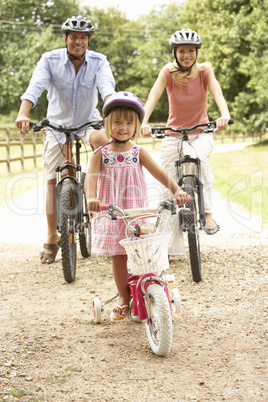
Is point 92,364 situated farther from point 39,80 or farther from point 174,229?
point 39,80

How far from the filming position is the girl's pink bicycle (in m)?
3.24

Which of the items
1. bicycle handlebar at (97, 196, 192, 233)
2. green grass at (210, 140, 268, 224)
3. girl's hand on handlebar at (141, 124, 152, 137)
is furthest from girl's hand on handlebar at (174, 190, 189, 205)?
green grass at (210, 140, 268, 224)

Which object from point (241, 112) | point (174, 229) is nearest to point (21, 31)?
point (241, 112)

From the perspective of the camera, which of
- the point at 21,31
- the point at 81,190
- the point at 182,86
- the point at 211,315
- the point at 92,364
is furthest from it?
the point at 21,31

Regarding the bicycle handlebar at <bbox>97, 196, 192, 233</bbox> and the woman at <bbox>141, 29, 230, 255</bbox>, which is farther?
the woman at <bbox>141, 29, 230, 255</bbox>

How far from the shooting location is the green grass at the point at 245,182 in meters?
9.68

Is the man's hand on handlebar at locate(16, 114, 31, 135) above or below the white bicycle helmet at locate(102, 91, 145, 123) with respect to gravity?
below

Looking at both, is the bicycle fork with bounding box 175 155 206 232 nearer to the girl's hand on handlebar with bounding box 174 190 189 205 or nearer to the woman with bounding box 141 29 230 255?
the woman with bounding box 141 29 230 255

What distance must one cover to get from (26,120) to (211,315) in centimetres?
224

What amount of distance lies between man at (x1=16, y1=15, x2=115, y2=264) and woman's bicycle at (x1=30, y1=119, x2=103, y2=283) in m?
0.24

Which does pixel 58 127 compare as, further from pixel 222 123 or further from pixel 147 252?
pixel 147 252

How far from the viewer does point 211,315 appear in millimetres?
4121

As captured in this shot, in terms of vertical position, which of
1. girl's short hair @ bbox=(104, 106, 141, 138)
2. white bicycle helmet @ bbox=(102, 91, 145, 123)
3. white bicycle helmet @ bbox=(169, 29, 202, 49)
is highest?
white bicycle helmet @ bbox=(169, 29, 202, 49)

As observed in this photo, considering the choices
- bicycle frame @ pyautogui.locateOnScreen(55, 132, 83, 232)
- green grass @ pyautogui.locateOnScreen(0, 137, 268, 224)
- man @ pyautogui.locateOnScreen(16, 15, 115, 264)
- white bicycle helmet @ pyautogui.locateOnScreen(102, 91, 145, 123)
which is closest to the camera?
white bicycle helmet @ pyautogui.locateOnScreen(102, 91, 145, 123)
